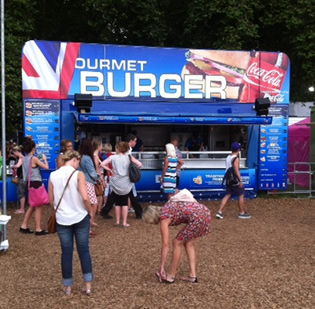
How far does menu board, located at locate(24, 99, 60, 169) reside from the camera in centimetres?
1095

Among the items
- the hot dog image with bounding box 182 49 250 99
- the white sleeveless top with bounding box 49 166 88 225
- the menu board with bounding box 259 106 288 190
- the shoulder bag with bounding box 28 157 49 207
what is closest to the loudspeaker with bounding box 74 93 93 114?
the hot dog image with bounding box 182 49 250 99

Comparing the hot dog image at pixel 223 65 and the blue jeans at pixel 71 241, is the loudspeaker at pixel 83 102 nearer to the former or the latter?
the hot dog image at pixel 223 65

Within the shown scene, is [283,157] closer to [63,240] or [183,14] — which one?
[183,14]

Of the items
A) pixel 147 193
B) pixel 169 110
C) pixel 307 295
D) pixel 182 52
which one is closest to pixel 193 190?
pixel 147 193

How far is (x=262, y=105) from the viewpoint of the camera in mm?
11852

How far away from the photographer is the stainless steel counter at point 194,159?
11586mm

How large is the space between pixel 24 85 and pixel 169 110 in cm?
355

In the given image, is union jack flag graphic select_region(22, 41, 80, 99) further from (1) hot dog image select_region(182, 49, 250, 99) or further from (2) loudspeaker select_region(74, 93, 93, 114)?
(1) hot dog image select_region(182, 49, 250, 99)

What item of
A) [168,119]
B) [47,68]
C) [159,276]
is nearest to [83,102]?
[47,68]

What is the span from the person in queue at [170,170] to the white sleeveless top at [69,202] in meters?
5.21

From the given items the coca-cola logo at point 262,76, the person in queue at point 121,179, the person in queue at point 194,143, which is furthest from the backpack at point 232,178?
the coca-cola logo at point 262,76

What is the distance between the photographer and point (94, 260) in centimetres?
618

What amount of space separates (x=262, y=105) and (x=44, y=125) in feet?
17.7

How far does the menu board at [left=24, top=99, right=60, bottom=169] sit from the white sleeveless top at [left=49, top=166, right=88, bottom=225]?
652cm
